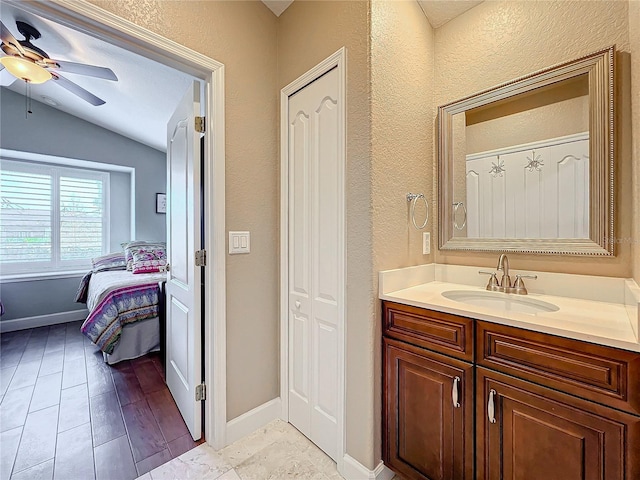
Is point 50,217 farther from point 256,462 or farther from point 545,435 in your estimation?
point 545,435

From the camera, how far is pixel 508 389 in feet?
3.10

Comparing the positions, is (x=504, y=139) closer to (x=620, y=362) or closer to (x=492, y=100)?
(x=492, y=100)

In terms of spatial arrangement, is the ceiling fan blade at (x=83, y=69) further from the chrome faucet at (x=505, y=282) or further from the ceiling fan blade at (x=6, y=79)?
the chrome faucet at (x=505, y=282)

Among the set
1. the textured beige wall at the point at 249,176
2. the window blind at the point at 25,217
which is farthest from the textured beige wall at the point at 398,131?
the window blind at the point at 25,217

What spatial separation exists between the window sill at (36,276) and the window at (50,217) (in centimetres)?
12

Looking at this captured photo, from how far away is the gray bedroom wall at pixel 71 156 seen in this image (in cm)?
349

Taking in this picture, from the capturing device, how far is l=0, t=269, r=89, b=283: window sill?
11.5 ft

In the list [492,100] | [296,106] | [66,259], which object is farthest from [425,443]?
[66,259]

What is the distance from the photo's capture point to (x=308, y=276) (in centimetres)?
159

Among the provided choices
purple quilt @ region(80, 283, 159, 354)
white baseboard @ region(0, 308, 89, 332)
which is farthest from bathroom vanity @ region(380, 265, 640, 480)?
white baseboard @ region(0, 308, 89, 332)

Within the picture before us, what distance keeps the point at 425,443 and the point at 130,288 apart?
278 cm

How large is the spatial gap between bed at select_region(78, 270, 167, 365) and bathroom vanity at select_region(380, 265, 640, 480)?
2.36 metres

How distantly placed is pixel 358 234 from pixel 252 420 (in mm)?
1307

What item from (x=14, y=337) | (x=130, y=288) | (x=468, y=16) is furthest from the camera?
(x=14, y=337)
